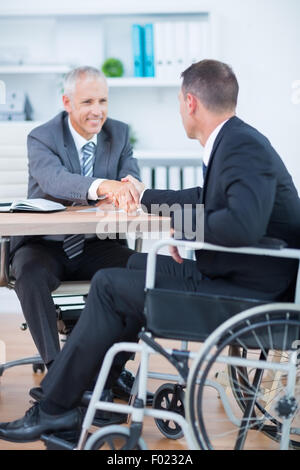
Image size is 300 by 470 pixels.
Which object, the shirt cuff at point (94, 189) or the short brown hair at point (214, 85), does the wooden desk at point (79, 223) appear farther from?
the short brown hair at point (214, 85)

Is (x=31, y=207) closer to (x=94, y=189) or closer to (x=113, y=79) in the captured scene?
(x=94, y=189)

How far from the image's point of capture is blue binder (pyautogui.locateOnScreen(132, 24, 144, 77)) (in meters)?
3.80

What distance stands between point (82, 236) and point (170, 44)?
1.63 metres

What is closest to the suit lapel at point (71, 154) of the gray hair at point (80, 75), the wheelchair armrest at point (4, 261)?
the gray hair at point (80, 75)

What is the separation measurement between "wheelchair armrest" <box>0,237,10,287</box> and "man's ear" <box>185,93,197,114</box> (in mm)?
876

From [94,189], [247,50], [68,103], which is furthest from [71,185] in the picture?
[247,50]

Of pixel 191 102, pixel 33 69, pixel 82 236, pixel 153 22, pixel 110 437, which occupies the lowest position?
pixel 110 437

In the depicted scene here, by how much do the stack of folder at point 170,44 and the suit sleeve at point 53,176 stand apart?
1.42 meters

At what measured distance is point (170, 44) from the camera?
380 cm

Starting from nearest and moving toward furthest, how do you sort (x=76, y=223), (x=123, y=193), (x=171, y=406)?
1. (x=76, y=223)
2. (x=171, y=406)
3. (x=123, y=193)

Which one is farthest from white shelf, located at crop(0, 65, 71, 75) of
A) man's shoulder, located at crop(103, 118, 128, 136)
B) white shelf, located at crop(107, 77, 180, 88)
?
man's shoulder, located at crop(103, 118, 128, 136)

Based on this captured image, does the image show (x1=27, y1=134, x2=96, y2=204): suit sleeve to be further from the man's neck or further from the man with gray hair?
the man's neck

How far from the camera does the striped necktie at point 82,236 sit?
2594 mm

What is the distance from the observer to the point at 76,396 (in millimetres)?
1888
